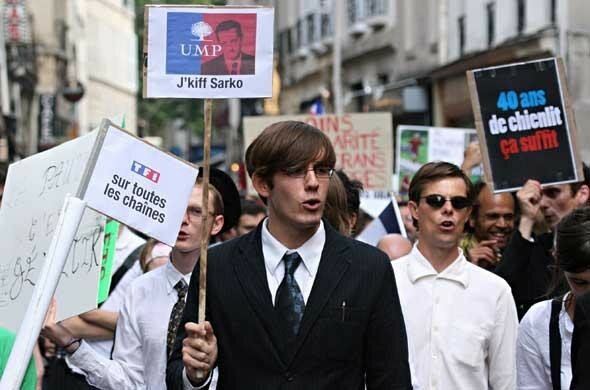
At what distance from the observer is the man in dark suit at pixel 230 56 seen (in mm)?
5641

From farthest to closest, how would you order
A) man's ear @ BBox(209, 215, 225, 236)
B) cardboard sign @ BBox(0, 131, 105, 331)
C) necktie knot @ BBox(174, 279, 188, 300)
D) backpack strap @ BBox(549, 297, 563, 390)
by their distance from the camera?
man's ear @ BBox(209, 215, 225, 236) → necktie knot @ BBox(174, 279, 188, 300) → backpack strap @ BBox(549, 297, 563, 390) → cardboard sign @ BBox(0, 131, 105, 331)

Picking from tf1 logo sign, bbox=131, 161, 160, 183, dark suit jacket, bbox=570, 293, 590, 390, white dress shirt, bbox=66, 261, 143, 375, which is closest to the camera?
dark suit jacket, bbox=570, 293, 590, 390

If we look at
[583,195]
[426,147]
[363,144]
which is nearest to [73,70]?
[426,147]

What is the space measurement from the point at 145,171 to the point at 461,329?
1.37 metres

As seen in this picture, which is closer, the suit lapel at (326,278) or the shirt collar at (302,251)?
the suit lapel at (326,278)

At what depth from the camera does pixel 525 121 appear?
346 inches

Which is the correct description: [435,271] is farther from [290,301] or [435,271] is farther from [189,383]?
[189,383]

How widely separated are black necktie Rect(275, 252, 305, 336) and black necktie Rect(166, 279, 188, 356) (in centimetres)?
129

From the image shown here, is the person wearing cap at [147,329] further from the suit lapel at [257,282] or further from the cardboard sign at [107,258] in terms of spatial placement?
the suit lapel at [257,282]

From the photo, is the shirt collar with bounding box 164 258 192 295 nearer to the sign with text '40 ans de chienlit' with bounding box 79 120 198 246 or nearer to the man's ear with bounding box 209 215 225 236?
the man's ear with bounding box 209 215 225 236

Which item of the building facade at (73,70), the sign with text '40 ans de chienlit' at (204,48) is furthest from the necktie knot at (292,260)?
the building facade at (73,70)

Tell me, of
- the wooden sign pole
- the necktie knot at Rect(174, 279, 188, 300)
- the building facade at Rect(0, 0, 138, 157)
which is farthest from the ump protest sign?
the building facade at Rect(0, 0, 138, 157)

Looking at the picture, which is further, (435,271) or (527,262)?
(527,262)

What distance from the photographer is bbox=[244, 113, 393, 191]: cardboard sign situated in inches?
542
